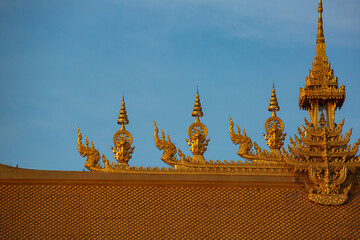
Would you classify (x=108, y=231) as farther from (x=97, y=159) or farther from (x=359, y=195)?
(x=359, y=195)

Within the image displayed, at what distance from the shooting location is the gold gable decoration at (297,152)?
26.4 metres

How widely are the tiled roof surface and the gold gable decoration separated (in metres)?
0.42

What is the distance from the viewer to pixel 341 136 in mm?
27078

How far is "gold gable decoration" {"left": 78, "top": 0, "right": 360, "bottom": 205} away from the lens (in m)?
26.4

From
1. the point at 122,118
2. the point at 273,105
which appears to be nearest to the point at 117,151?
the point at 122,118

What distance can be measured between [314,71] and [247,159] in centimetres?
304

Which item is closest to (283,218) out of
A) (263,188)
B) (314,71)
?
(263,188)

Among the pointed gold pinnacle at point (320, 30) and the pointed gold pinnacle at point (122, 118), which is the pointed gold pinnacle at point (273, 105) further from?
the pointed gold pinnacle at point (122, 118)

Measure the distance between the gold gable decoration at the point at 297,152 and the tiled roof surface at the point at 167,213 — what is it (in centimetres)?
42

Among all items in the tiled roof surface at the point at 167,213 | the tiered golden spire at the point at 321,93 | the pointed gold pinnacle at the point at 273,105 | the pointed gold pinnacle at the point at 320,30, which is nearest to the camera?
the tiled roof surface at the point at 167,213

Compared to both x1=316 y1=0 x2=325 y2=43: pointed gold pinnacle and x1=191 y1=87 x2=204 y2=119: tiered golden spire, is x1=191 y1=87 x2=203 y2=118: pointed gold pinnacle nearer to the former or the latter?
x1=191 y1=87 x2=204 y2=119: tiered golden spire

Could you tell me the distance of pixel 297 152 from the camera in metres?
26.7

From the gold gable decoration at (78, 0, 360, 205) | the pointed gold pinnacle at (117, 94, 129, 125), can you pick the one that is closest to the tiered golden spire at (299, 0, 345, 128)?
the gold gable decoration at (78, 0, 360, 205)

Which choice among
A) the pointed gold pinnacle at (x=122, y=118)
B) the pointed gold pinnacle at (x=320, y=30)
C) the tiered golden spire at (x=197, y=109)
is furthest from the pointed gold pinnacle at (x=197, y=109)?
the pointed gold pinnacle at (x=320, y=30)
